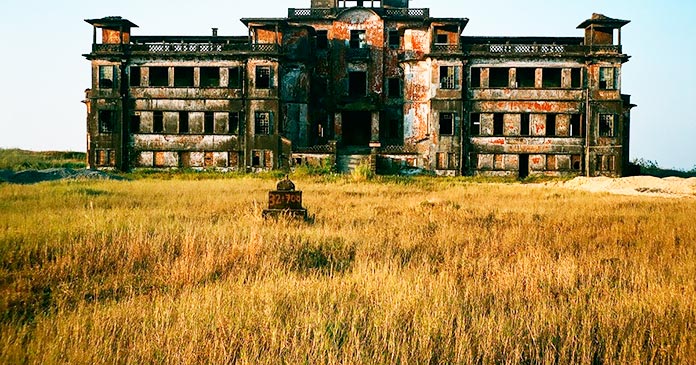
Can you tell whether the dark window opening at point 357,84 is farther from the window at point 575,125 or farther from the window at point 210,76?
the window at point 575,125

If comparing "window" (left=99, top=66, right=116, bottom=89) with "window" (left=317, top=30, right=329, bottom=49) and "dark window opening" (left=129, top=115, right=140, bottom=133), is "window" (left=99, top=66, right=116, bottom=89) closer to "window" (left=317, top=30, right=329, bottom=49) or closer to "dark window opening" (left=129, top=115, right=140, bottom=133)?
"dark window opening" (left=129, top=115, right=140, bottom=133)

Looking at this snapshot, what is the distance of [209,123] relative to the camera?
40.6 meters

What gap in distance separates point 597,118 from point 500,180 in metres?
8.45

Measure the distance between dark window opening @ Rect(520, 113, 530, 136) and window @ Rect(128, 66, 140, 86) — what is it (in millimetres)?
26738

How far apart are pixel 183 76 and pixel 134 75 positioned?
146 inches

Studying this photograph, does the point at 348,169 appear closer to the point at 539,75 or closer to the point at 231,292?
the point at 539,75

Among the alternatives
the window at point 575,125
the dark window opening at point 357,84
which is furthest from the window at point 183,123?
the window at point 575,125

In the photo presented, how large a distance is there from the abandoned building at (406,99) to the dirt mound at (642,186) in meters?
8.48

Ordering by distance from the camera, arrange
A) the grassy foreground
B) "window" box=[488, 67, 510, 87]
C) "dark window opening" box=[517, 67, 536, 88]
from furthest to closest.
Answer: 1. "dark window opening" box=[517, 67, 536, 88]
2. "window" box=[488, 67, 510, 87]
3. the grassy foreground

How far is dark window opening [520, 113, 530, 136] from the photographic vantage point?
39.8 m

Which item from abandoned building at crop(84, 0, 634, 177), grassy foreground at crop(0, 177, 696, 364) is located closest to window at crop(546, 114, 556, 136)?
abandoned building at crop(84, 0, 634, 177)

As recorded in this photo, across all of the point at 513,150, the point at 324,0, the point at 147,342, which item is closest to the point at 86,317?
the point at 147,342

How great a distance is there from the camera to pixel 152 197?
1830cm

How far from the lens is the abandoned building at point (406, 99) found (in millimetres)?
39250
